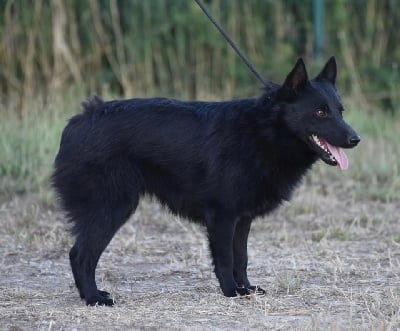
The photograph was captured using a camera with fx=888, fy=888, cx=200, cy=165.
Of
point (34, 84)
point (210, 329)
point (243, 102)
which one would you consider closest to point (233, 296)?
point (210, 329)

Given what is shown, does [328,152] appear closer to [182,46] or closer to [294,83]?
[294,83]

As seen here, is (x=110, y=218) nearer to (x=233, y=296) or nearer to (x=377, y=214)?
(x=233, y=296)

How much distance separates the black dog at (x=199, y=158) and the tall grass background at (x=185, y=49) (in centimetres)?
473

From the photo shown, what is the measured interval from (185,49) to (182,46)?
0.18 m

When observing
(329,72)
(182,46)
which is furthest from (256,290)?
(182,46)

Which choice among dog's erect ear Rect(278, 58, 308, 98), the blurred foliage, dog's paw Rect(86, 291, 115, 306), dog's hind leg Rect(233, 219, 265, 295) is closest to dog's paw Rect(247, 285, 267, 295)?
dog's hind leg Rect(233, 219, 265, 295)

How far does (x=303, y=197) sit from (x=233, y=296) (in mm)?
2863

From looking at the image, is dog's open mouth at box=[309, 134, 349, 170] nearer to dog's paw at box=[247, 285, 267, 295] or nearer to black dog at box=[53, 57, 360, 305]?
black dog at box=[53, 57, 360, 305]

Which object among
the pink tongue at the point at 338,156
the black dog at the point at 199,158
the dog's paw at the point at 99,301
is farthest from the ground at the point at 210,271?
the pink tongue at the point at 338,156

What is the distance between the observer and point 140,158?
15.9 ft

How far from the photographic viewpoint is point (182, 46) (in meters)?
11.1

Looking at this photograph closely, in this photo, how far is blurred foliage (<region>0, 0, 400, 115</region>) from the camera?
1044 centimetres

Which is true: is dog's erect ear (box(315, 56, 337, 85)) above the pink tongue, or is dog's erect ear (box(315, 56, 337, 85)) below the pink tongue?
above

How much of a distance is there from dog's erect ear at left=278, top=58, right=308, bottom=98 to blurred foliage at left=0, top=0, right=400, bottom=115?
5440mm
